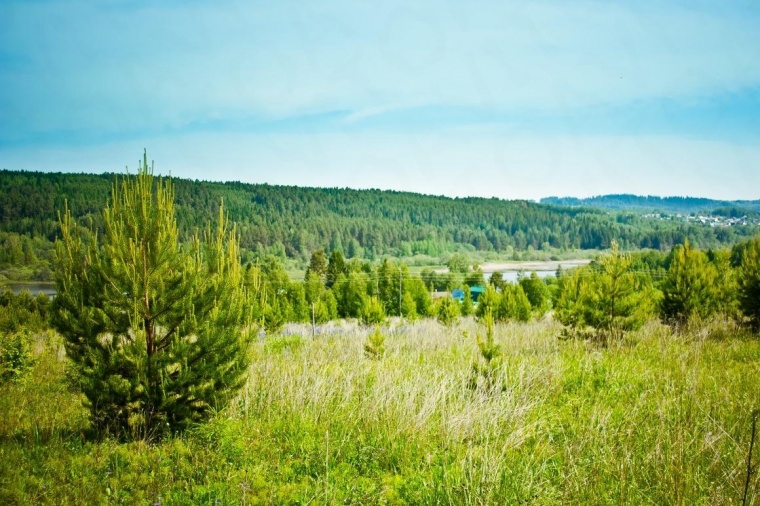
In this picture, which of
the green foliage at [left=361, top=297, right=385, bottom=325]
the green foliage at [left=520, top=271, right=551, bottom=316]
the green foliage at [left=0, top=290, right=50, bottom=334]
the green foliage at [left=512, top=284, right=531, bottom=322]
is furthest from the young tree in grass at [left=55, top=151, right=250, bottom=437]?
the green foliage at [left=520, top=271, right=551, bottom=316]

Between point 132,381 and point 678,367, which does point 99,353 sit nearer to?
point 132,381

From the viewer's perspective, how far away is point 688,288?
14.2m

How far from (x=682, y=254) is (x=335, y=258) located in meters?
41.3

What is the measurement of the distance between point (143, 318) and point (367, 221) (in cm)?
13505

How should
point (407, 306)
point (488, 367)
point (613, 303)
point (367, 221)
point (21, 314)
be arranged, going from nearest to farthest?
point (488, 367) < point (613, 303) < point (21, 314) < point (407, 306) < point (367, 221)

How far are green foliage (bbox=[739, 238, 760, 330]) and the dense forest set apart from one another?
7518cm

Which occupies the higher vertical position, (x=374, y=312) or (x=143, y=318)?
(x=143, y=318)

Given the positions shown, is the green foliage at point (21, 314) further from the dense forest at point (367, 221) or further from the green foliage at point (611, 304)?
the dense forest at point (367, 221)

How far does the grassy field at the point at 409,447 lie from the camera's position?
3.64 metres

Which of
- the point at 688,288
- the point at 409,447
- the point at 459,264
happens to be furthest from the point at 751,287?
the point at 459,264

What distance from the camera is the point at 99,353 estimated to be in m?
4.47

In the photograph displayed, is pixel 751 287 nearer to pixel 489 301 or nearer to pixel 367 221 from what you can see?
pixel 489 301

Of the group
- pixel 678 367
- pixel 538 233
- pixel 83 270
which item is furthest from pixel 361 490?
pixel 538 233

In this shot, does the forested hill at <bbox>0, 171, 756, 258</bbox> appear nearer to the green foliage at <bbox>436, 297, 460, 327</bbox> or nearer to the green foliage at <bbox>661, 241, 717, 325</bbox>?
the green foliage at <bbox>436, 297, 460, 327</bbox>
